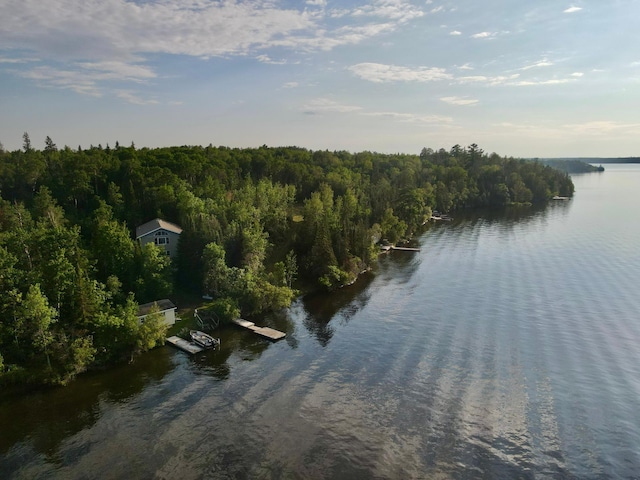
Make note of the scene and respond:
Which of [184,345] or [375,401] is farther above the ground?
[184,345]

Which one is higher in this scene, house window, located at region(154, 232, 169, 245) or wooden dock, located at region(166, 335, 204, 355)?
house window, located at region(154, 232, 169, 245)

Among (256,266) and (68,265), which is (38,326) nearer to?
(68,265)

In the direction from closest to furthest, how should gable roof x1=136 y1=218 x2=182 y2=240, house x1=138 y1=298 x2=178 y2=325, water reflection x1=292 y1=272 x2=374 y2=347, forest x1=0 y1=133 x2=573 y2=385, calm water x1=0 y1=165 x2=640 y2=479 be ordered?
calm water x1=0 y1=165 x2=640 y2=479 < forest x1=0 y1=133 x2=573 y2=385 < house x1=138 y1=298 x2=178 y2=325 < water reflection x1=292 y1=272 x2=374 y2=347 < gable roof x1=136 y1=218 x2=182 y2=240

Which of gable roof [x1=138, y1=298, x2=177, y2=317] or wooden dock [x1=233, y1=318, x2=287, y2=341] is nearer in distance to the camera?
gable roof [x1=138, y1=298, x2=177, y2=317]

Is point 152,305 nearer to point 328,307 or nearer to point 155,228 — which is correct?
point 155,228

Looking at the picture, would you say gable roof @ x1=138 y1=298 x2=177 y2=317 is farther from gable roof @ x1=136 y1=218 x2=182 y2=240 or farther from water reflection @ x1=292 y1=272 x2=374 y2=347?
water reflection @ x1=292 y1=272 x2=374 y2=347

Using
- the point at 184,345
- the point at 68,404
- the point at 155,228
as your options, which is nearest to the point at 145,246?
the point at 155,228

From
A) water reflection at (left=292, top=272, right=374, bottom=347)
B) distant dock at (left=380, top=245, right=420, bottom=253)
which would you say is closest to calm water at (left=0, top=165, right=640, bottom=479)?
water reflection at (left=292, top=272, right=374, bottom=347)
